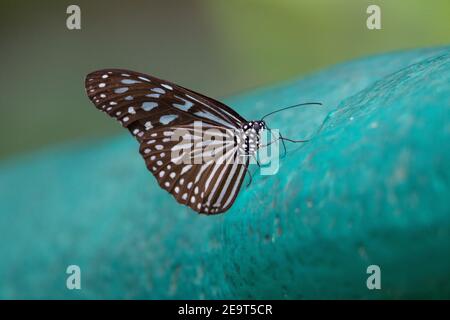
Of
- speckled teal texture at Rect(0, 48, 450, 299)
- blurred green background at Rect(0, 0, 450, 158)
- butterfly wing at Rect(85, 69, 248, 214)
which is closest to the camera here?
speckled teal texture at Rect(0, 48, 450, 299)

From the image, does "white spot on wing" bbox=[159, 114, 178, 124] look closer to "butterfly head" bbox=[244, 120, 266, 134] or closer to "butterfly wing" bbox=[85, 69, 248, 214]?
"butterfly wing" bbox=[85, 69, 248, 214]

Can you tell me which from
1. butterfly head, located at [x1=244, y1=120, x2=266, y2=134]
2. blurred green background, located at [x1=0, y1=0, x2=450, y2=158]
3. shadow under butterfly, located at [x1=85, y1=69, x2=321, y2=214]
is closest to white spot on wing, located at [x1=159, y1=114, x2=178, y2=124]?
shadow under butterfly, located at [x1=85, y1=69, x2=321, y2=214]

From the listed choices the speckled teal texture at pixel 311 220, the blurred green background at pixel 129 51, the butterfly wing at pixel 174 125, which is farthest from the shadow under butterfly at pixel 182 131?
the blurred green background at pixel 129 51

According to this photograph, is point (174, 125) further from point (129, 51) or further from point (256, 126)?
point (129, 51)

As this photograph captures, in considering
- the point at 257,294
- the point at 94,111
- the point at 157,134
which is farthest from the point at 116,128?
the point at 257,294

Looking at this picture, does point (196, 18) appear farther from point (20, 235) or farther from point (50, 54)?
point (20, 235)

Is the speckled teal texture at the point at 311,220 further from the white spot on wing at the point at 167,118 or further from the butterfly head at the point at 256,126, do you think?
the white spot on wing at the point at 167,118
